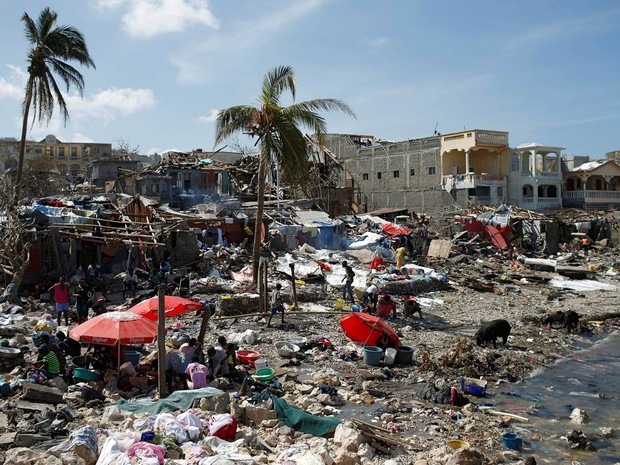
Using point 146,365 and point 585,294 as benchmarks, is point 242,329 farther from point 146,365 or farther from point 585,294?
Result: point 585,294

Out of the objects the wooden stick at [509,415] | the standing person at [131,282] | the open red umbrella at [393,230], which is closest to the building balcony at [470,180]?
the open red umbrella at [393,230]

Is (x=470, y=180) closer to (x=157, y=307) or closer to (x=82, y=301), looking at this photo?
(x=82, y=301)

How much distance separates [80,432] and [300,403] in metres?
3.74

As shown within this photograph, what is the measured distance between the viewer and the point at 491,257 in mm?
30000

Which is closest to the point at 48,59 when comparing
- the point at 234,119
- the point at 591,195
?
the point at 234,119

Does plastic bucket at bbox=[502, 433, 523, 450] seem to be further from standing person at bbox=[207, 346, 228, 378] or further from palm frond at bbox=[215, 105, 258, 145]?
palm frond at bbox=[215, 105, 258, 145]

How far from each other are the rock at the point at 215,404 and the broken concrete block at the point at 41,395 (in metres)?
2.39

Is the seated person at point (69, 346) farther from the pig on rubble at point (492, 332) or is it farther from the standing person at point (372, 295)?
the pig on rubble at point (492, 332)

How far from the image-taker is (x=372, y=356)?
1202 centimetres

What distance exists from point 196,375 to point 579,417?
257 inches

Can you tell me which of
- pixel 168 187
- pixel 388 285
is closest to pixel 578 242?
pixel 388 285

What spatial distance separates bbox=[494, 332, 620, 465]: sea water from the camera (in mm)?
8375

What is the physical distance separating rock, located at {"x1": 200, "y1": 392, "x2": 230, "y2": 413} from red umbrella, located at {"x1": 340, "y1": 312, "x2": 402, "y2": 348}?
14.7ft

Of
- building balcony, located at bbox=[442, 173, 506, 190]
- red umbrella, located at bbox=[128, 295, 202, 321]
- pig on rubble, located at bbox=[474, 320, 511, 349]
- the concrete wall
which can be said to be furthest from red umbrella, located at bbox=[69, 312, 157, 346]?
the concrete wall
